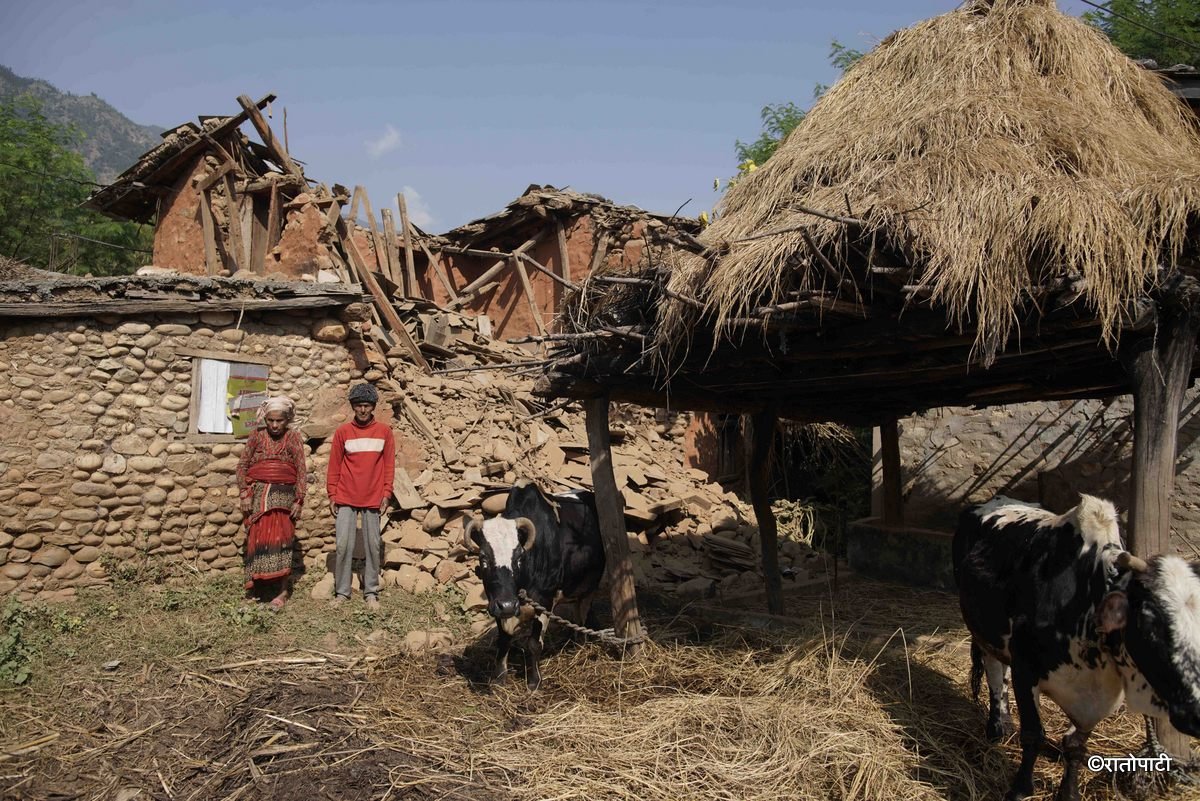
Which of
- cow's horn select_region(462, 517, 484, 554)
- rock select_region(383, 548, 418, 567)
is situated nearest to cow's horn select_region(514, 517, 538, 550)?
cow's horn select_region(462, 517, 484, 554)

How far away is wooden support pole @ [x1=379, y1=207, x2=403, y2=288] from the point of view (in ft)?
46.6

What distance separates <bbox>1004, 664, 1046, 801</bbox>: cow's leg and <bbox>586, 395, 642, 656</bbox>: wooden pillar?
116 inches

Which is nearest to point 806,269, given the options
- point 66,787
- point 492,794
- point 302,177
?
point 492,794

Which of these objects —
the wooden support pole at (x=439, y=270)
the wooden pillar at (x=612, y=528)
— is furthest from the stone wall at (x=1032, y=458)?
the wooden support pole at (x=439, y=270)

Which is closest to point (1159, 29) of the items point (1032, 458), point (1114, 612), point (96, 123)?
point (1032, 458)

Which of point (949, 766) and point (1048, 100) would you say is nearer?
point (949, 766)

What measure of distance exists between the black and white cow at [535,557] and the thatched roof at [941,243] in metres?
1.05

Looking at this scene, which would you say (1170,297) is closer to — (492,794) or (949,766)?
(949,766)

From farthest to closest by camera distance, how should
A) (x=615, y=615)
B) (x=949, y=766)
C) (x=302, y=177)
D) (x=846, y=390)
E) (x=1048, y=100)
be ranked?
(x=302, y=177) < (x=846, y=390) < (x=615, y=615) < (x=1048, y=100) < (x=949, y=766)

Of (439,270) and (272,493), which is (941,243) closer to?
(272,493)

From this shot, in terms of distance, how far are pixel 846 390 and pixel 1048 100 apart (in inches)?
104

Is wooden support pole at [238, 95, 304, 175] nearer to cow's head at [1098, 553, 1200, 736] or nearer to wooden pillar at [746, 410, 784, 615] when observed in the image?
wooden pillar at [746, 410, 784, 615]

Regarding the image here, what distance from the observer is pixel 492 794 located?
4.42 meters

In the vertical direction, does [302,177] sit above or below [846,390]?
above
